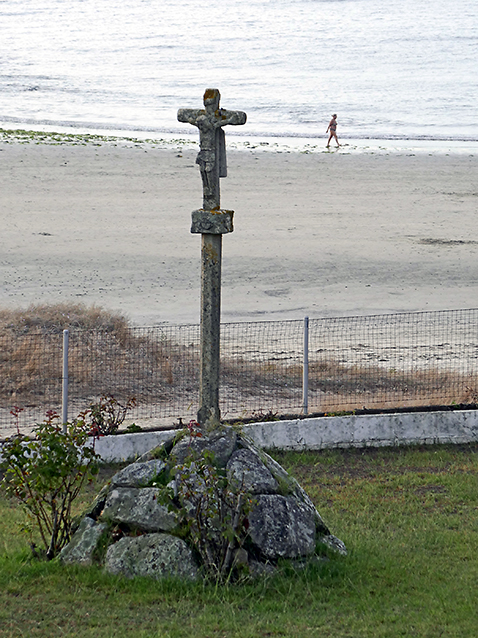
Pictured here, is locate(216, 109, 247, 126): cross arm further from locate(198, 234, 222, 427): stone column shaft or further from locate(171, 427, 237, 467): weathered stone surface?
locate(171, 427, 237, 467): weathered stone surface

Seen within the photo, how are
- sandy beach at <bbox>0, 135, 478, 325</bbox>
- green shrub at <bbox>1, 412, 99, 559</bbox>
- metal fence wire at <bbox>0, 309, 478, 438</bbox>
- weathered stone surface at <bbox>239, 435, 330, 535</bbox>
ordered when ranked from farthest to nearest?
1. sandy beach at <bbox>0, 135, 478, 325</bbox>
2. metal fence wire at <bbox>0, 309, 478, 438</bbox>
3. weathered stone surface at <bbox>239, 435, 330, 535</bbox>
4. green shrub at <bbox>1, 412, 99, 559</bbox>

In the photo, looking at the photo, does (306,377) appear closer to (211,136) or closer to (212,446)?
(212,446)

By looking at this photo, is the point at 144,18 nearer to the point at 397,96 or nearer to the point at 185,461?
the point at 397,96

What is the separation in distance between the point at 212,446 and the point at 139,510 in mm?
911

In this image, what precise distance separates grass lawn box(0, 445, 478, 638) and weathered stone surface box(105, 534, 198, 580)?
13cm

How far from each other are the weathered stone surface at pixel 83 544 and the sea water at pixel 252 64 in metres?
42.1

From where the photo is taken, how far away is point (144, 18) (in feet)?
452

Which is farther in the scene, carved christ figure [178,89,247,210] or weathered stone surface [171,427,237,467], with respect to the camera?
carved christ figure [178,89,247,210]

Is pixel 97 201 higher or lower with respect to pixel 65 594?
higher

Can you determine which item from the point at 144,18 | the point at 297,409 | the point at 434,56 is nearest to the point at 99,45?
the point at 144,18

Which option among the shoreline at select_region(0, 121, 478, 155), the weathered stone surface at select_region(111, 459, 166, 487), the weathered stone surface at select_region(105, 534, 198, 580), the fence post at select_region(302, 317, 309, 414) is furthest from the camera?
the shoreline at select_region(0, 121, 478, 155)

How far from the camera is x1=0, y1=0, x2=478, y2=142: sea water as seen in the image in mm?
61250

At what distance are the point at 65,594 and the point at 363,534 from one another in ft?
10.7

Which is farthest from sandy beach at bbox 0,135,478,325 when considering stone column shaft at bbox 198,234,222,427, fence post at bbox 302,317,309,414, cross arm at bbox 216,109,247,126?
cross arm at bbox 216,109,247,126
